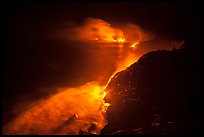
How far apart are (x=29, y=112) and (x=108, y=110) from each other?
25.1ft

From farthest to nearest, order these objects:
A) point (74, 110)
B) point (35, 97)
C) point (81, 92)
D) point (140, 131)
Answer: point (35, 97), point (81, 92), point (74, 110), point (140, 131)

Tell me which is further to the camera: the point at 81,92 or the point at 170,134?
the point at 81,92

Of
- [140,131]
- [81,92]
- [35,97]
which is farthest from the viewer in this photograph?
Answer: [35,97]

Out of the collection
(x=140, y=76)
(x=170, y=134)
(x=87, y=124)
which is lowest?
(x=170, y=134)

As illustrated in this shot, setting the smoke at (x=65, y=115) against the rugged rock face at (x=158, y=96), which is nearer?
the rugged rock face at (x=158, y=96)

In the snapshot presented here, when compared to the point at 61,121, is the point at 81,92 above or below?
above

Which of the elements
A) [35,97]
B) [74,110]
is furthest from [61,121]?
[35,97]

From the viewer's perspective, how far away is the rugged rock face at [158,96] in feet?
64.1

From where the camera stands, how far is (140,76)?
23906 mm

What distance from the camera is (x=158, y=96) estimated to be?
73.3ft

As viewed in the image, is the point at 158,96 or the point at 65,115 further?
the point at 65,115

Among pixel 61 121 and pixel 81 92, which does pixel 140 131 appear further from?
pixel 81 92

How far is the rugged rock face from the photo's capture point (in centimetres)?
1955

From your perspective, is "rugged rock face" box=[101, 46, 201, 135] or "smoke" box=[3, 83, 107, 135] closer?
"rugged rock face" box=[101, 46, 201, 135]
